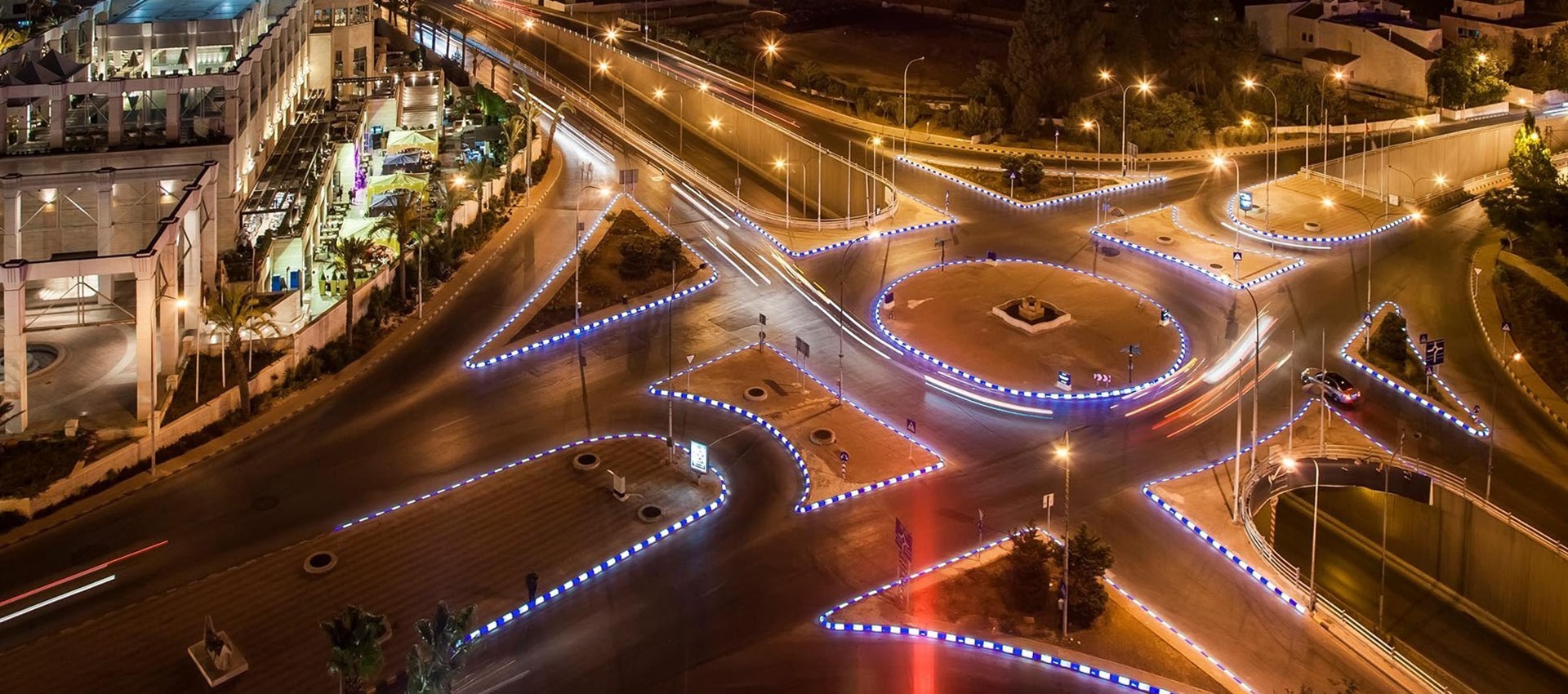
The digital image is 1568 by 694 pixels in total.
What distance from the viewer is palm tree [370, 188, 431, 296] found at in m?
64.4

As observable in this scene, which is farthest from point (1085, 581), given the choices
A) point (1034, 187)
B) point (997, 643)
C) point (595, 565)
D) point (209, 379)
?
point (1034, 187)

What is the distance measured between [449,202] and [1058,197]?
40885mm

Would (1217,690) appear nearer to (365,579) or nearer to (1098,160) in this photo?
(365,579)

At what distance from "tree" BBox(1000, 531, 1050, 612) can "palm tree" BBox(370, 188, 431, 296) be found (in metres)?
37.3

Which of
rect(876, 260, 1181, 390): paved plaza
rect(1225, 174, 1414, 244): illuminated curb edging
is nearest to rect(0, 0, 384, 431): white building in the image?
rect(876, 260, 1181, 390): paved plaza

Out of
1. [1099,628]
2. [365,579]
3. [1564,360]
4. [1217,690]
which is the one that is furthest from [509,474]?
[1564,360]

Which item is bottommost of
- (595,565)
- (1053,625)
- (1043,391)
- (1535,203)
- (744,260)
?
(1053,625)

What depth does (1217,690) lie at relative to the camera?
128ft

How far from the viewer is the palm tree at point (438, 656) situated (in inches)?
1293

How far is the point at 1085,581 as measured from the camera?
41.5 metres

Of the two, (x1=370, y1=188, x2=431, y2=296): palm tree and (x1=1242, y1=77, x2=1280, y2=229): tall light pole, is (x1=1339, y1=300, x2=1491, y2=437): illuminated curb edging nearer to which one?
(x1=1242, y1=77, x2=1280, y2=229): tall light pole

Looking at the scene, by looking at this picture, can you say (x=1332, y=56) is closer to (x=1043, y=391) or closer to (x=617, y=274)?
(x=1043, y=391)

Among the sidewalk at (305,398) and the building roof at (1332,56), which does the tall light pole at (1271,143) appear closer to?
the building roof at (1332,56)

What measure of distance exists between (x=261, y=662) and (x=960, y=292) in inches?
1669
